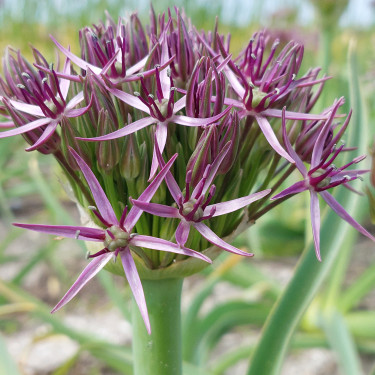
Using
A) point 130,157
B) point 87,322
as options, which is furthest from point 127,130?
point 87,322

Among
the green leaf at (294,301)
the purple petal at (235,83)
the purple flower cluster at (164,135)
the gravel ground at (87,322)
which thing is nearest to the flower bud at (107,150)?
the purple flower cluster at (164,135)

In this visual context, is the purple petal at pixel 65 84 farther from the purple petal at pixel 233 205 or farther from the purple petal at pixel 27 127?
the purple petal at pixel 233 205

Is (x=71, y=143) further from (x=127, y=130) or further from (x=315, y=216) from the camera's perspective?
(x=315, y=216)

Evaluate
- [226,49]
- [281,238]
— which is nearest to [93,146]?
[226,49]

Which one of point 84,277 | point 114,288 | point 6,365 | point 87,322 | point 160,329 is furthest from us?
point 87,322

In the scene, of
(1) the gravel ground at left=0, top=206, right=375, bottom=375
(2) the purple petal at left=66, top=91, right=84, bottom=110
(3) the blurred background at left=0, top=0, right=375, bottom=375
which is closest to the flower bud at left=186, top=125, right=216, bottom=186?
(2) the purple petal at left=66, top=91, right=84, bottom=110

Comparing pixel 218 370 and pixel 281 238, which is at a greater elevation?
pixel 281 238

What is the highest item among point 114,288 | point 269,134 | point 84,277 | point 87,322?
point 87,322

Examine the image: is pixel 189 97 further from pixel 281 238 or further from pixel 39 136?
pixel 281 238
